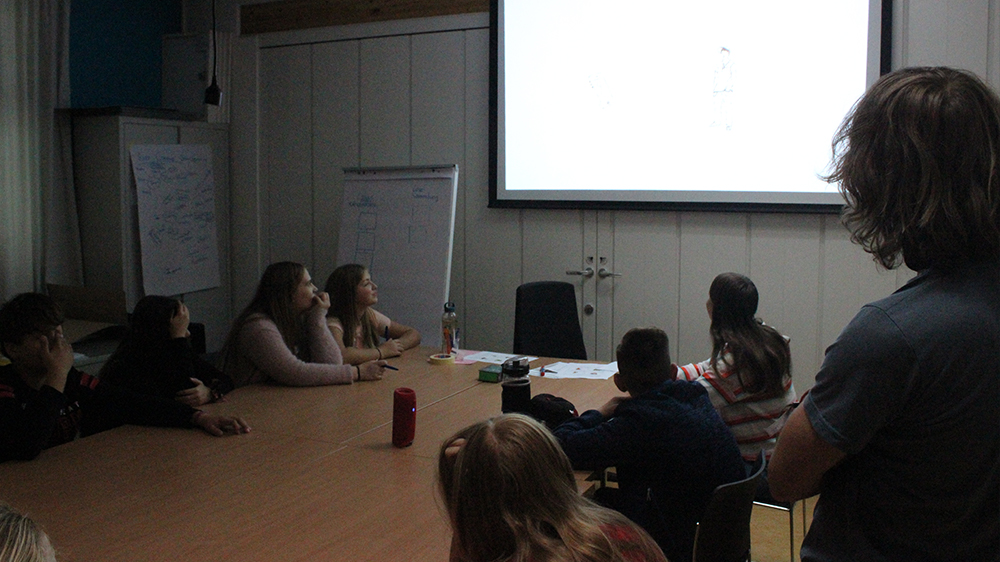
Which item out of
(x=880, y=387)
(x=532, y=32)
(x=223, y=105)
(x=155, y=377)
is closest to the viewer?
(x=880, y=387)

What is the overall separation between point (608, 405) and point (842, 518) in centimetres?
148

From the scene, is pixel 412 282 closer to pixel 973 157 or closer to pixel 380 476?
pixel 380 476

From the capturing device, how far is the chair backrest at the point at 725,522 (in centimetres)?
188

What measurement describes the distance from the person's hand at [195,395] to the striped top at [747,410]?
1708 millimetres

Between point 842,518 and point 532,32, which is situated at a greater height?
point 532,32

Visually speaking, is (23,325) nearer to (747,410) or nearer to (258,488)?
(258,488)

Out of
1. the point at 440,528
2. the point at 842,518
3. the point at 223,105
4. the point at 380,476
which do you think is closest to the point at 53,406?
the point at 380,476

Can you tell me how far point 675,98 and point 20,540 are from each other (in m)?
3.96

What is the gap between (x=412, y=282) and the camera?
472 cm

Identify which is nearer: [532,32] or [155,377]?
[155,377]

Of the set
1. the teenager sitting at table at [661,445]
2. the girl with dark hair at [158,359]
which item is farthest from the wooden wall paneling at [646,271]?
the girl with dark hair at [158,359]

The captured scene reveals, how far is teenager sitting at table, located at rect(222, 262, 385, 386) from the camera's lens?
3150 mm

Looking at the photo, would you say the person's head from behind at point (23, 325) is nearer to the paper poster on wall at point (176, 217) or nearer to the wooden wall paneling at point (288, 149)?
the paper poster on wall at point (176, 217)

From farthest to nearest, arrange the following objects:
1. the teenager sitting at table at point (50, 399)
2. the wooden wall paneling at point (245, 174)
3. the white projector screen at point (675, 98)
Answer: the wooden wall paneling at point (245, 174), the white projector screen at point (675, 98), the teenager sitting at table at point (50, 399)
